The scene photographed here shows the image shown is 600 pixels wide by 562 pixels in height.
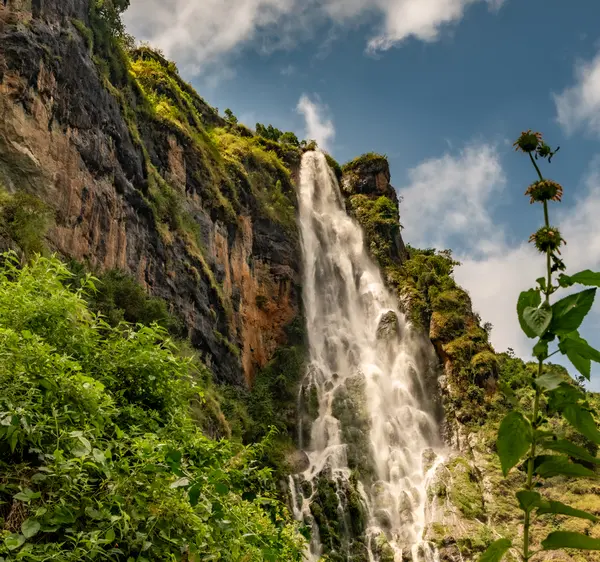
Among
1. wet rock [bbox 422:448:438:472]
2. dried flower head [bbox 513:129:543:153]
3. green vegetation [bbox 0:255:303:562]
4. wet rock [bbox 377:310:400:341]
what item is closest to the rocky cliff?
wet rock [bbox 422:448:438:472]

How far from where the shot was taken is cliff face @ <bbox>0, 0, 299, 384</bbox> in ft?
54.5

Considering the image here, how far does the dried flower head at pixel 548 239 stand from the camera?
1.51 m

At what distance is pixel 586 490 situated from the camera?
71.6ft

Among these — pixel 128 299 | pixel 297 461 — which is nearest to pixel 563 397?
pixel 128 299

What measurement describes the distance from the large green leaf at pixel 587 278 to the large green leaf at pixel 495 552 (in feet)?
2.18

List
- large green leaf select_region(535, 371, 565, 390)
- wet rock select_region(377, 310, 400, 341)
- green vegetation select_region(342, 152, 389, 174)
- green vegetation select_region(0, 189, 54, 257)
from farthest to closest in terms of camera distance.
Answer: green vegetation select_region(342, 152, 389, 174), wet rock select_region(377, 310, 400, 341), green vegetation select_region(0, 189, 54, 257), large green leaf select_region(535, 371, 565, 390)

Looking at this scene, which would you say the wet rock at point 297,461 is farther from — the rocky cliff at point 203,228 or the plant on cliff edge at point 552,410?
the plant on cliff edge at point 552,410

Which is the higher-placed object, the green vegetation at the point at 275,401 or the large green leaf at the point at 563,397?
the green vegetation at the point at 275,401

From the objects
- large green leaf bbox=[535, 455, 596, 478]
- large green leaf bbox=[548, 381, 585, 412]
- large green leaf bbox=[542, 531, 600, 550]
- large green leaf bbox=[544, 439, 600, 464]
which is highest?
large green leaf bbox=[548, 381, 585, 412]

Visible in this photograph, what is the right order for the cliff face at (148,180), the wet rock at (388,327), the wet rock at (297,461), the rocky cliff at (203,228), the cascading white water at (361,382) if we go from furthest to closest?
the wet rock at (388,327) → the wet rock at (297,461) → the cascading white water at (361,382) → the rocky cliff at (203,228) → the cliff face at (148,180)

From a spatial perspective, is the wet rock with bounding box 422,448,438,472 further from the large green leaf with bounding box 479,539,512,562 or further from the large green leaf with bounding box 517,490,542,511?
the large green leaf with bounding box 517,490,542,511

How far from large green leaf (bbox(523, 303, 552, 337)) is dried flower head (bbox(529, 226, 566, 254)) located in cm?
18

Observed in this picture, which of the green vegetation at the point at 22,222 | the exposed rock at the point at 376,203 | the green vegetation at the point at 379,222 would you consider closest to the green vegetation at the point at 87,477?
the green vegetation at the point at 22,222

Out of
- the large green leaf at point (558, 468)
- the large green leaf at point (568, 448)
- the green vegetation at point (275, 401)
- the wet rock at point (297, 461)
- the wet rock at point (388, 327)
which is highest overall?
the wet rock at point (388, 327)
